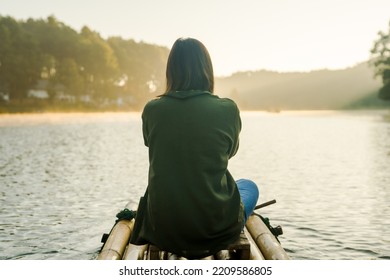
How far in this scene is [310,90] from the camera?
6206 inches

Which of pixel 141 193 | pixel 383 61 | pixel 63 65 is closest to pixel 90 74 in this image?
pixel 63 65

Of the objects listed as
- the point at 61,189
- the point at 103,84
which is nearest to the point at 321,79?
the point at 103,84

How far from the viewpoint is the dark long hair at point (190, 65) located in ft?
14.8

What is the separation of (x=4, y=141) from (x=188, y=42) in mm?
23978

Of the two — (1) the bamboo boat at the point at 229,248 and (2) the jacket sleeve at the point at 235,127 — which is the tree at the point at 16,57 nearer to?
(1) the bamboo boat at the point at 229,248

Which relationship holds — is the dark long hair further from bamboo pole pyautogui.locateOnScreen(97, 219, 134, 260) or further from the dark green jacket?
bamboo pole pyautogui.locateOnScreen(97, 219, 134, 260)

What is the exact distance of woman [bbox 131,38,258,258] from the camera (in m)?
4.41

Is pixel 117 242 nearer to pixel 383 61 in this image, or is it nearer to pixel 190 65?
pixel 190 65

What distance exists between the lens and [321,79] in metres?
164

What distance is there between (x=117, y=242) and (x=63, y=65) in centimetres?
7149

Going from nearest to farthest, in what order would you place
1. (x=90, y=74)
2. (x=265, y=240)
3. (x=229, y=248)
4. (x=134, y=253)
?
(x=229, y=248), (x=134, y=253), (x=265, y=240), (x=90, y=74)

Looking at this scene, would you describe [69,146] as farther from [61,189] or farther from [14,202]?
[14,202]

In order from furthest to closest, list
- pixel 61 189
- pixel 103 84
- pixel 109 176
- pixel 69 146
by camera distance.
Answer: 1. pixel 103 84
2. pixel 69 146
3. pixel 109 176
4. pixel 61 189
